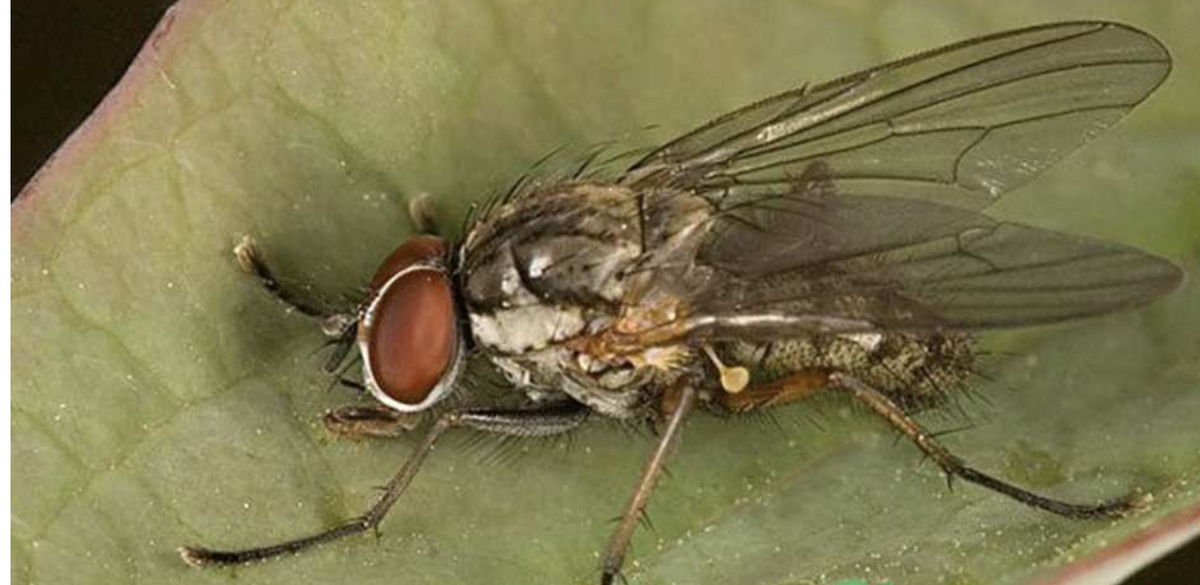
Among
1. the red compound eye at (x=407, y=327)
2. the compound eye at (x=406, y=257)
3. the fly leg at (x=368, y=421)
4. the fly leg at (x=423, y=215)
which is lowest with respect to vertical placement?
the fly leg at (x=368, y=421)

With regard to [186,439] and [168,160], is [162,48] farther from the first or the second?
[186,439]

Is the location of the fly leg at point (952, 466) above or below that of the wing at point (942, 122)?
below

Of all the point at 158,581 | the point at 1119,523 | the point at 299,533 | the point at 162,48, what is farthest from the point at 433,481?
the point at 1119,523

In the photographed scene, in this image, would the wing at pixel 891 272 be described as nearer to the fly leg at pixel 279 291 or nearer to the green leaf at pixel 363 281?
the green leaf at pixel 363 281

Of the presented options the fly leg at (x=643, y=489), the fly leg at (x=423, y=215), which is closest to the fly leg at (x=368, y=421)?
the fly leg at (x=423, y=215)

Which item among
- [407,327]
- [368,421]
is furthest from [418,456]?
[407,327]

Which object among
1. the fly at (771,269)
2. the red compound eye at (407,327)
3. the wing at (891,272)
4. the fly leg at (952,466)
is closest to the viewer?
the fly leg at (952,466)

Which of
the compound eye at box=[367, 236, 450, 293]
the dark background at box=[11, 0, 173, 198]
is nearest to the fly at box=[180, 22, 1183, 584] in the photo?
the compound eye at box=[367, 236, 450, 293]
